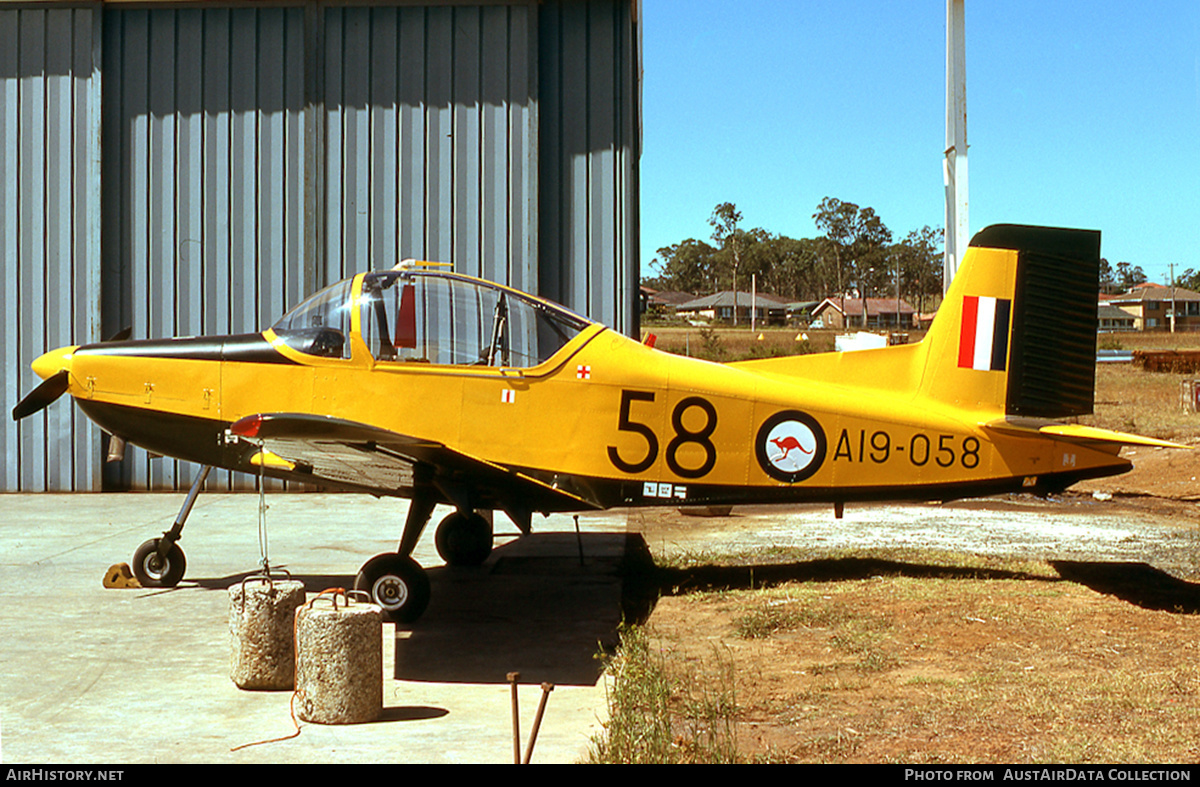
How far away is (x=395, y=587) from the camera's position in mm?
7082

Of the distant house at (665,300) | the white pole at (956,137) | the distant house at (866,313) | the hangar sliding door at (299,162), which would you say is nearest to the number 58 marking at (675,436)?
the white pole at (956,137)

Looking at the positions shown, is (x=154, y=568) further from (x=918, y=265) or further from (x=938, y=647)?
(x=918, y=265)

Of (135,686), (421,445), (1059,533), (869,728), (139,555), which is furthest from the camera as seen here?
(1059,533)

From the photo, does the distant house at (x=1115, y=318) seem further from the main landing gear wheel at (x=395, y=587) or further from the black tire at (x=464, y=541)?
the main landing gear wheel at (x=395, y=587)

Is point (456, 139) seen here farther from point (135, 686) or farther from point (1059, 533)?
point (135, 686)

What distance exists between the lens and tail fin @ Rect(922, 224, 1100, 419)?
813 cm

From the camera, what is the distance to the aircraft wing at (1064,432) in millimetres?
7418

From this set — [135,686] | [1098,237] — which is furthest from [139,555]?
[1098,237]

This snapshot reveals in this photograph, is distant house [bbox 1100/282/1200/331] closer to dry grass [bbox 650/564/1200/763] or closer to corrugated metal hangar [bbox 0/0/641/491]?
corrugated metal hangar [bbox 0/0/641/491]

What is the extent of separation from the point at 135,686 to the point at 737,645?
3504 millimetres

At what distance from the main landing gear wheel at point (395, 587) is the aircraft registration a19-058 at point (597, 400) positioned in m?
0.01

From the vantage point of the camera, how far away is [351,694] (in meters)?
5.06

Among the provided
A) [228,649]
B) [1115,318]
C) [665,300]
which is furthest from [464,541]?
[1115,318]

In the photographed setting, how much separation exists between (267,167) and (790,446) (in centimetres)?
966
